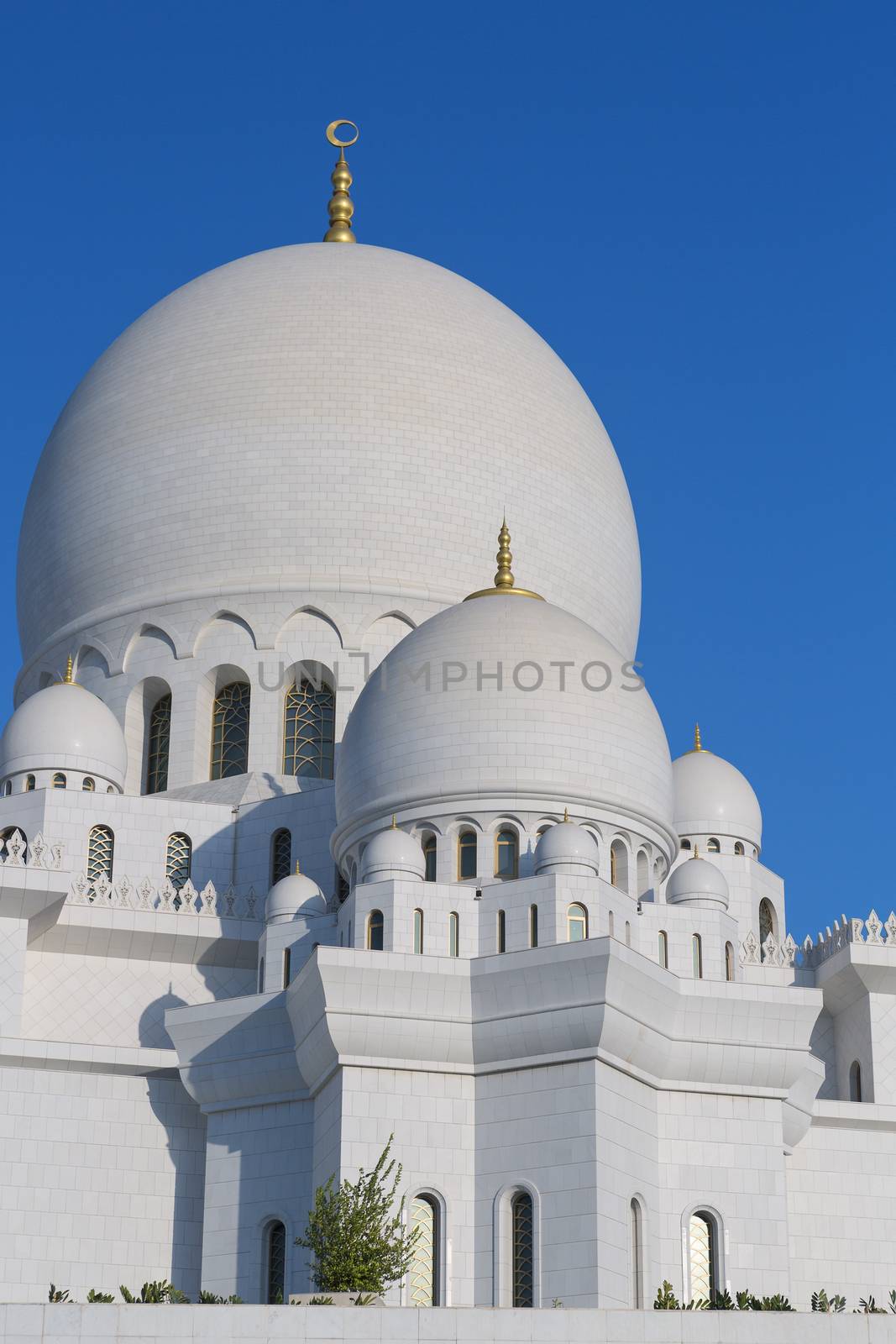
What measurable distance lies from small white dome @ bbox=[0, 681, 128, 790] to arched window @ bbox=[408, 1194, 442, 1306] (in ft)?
35.2

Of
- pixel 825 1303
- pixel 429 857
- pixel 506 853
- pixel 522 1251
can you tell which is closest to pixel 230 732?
pixel 429 857

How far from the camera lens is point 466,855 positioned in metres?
31.5

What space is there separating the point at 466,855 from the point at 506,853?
0.60 metres

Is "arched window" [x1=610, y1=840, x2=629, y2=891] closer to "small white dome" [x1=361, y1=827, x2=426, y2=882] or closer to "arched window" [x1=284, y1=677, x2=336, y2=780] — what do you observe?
"small white dome" [x1=361, y1=827, x2=426, y2=882]

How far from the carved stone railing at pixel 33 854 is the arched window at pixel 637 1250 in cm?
996

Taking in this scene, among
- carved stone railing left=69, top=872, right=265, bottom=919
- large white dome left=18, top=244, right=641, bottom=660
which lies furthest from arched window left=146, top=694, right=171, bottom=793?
carved stone railing left=69, top=872, right=265, bottom=919

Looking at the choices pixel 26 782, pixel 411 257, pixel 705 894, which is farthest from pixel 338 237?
pixel 705 894

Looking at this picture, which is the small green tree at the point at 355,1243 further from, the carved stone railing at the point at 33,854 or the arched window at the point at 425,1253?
the carved stone railing at the point at 33,854

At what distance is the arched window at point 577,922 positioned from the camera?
29.5m

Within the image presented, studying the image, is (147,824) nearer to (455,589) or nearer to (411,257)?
(455,589)

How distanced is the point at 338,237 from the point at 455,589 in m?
9.97

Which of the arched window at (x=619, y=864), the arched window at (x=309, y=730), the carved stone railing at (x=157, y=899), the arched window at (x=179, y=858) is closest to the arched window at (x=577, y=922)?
the arched window at (x=619, y=864)

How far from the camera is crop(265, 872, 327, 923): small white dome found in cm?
3188

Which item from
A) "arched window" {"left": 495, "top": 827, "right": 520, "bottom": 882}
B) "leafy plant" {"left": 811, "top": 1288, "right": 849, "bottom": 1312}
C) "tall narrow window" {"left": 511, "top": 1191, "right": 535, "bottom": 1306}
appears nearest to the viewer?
"leafy plant" {"left": 811, "top": 1288, "right": 849, "bottom": 1312}
